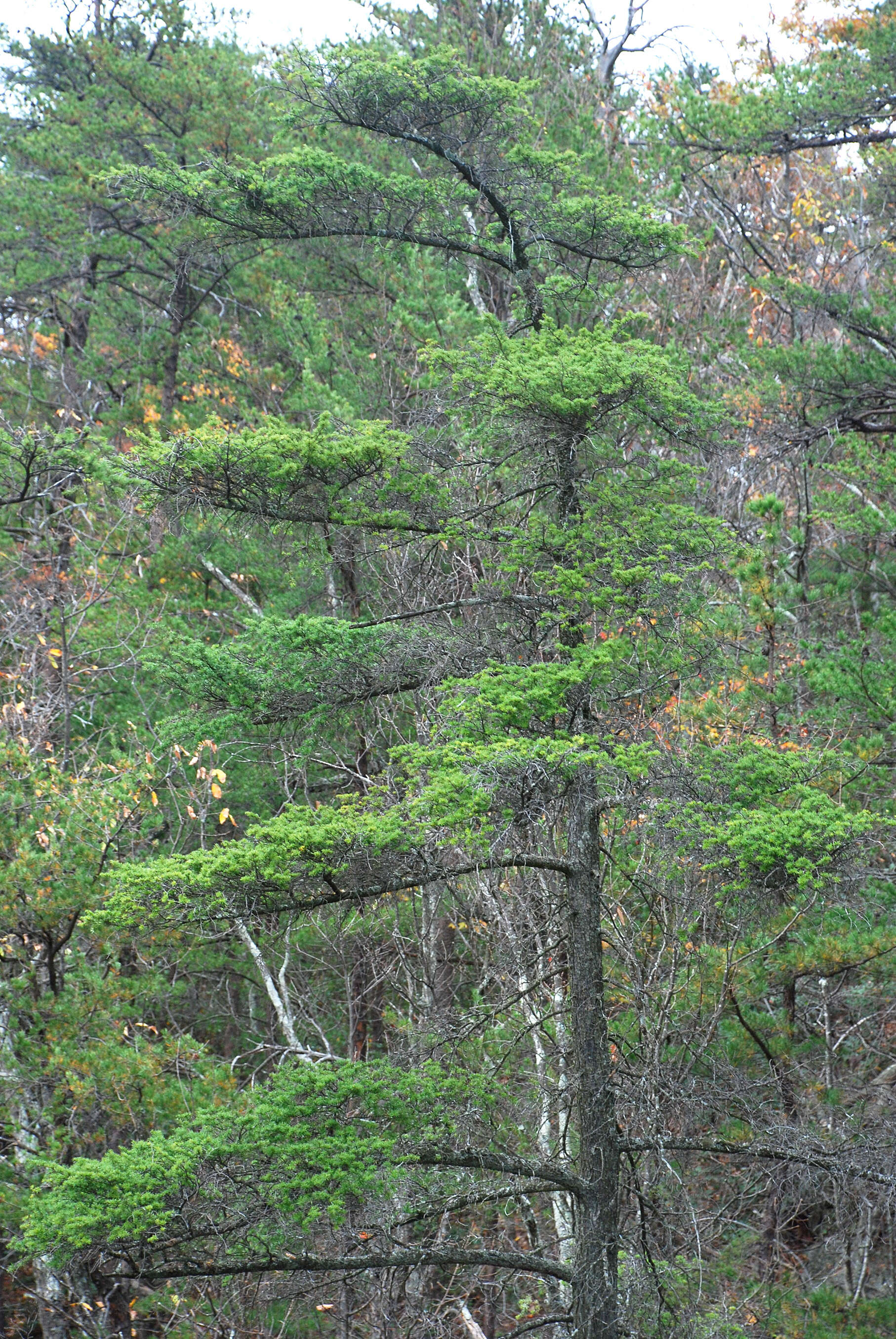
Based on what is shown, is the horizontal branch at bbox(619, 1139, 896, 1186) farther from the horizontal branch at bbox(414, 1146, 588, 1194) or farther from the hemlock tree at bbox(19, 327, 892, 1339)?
the horizontal branch at bbox(414, 1146, 588, 1194)

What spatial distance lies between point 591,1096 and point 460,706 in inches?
94.8

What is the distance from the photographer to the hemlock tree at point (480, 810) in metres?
4.84

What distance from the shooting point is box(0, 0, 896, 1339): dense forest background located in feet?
17.3

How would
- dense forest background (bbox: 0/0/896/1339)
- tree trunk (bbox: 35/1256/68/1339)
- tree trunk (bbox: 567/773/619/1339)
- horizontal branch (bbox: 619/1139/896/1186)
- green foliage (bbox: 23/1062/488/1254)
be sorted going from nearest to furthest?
green foliage (bbox: 23/1062/488/1254) → dense forest background (bbox: 0/0/896/1339) → horizontal branch (bbox: 619/1139/896/1186) → tree trunk (bbox: 567/773/619/1339) → tree trunk (bbox: 35/1256/68/1339)

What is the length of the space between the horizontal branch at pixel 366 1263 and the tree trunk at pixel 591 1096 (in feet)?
0.60

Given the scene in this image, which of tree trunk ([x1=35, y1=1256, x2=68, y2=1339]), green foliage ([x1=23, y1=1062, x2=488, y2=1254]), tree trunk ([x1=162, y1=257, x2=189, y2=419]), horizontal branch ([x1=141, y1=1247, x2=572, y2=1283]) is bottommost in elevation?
tree trunk ([x1=35, y1=1256, x2=68, y2=1339])

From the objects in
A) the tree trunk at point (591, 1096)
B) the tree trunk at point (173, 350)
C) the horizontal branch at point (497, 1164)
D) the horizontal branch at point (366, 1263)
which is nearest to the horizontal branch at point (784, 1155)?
the tree trunk at point (591, 1096)

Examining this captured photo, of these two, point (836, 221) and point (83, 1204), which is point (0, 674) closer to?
point (83, 1204)

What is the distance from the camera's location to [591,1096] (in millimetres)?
5988

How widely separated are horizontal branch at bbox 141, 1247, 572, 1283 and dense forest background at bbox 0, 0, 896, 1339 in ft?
0.08

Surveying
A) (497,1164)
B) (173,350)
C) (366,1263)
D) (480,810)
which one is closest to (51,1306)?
(366,1263)

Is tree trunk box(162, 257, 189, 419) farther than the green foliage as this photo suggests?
Yes

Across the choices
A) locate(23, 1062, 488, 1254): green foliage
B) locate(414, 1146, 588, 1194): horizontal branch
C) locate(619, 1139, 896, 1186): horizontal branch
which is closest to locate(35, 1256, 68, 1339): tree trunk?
locate(23, 1062, 488, 1254): green foliage

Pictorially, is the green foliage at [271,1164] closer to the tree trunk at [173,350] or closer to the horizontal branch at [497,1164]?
the horizontal branch at [497,1164]
